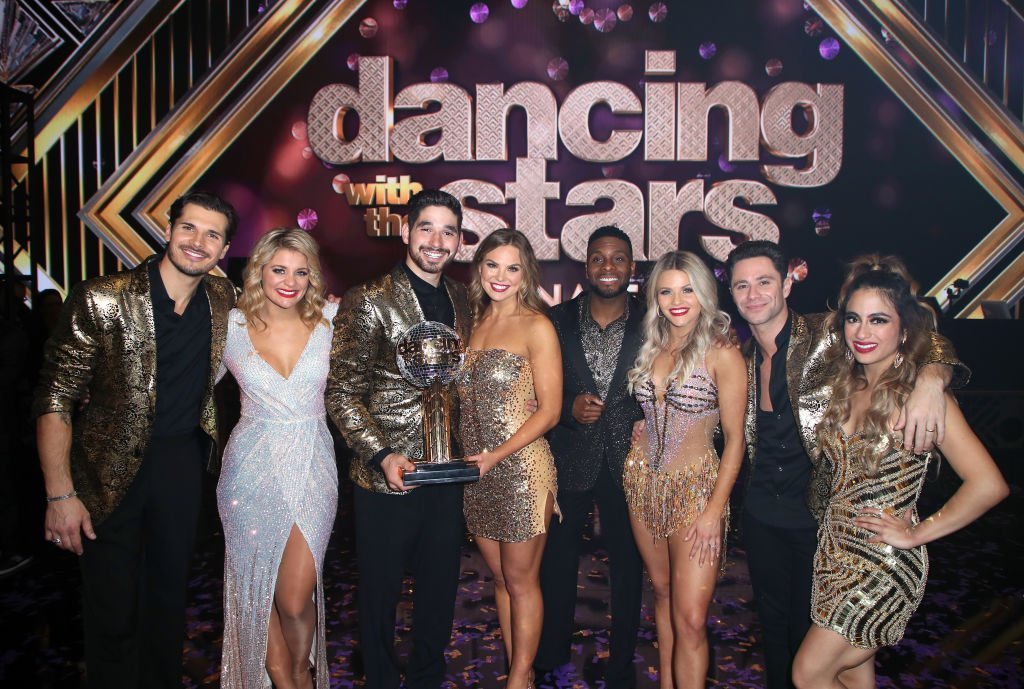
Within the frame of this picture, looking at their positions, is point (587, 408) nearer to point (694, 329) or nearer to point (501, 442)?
point (501, 442)

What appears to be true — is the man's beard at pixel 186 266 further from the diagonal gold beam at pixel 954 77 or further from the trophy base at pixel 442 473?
the diagonal gold beam at pixel 954 77

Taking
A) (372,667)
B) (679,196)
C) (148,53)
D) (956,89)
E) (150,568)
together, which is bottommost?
(372,667)

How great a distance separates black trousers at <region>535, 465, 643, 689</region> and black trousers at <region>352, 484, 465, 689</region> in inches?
22.5

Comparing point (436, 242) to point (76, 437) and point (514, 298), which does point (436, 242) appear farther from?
point (76, 437)

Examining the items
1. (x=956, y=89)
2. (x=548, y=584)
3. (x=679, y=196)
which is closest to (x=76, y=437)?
Result: (x=548, y=584)

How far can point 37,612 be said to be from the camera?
3725 millimetres

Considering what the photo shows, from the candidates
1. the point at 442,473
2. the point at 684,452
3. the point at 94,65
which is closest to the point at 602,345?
the point at 684,452

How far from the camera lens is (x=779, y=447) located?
2.46 m

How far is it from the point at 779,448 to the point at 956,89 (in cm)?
643

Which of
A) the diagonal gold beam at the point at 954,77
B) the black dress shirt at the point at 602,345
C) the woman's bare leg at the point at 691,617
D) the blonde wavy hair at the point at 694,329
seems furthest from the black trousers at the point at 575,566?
the diagonal gold beam at the point at 954,77

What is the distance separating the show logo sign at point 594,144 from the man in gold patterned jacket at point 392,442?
4.51 m

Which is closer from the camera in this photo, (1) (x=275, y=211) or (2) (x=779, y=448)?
(2) (x=779, y=448)

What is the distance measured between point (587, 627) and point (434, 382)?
1.83 m

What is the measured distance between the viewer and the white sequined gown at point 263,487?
8.05ft
